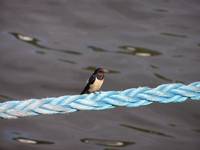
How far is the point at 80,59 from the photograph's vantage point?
3.73 m

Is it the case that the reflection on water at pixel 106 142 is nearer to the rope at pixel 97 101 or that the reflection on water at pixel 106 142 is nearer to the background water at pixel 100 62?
the background water at pixel 100 62

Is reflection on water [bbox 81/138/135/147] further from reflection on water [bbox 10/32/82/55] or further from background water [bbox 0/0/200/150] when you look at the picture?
reflection on water [bbox 10/32/82/55]

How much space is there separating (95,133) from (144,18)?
192 cm

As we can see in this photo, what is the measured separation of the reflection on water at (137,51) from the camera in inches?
153

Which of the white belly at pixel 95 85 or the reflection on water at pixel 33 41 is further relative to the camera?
the reflection on water at pixel 33 41

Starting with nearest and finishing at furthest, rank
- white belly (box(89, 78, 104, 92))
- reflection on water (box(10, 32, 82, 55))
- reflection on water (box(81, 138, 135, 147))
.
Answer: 1. white belly (box(89, 78, 104, 92))
2. reflection on water (box(81, 138, 135, 147))
3. reflection on water (box(10, 32, 82, 55))

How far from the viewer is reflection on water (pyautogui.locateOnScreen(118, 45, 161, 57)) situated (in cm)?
388

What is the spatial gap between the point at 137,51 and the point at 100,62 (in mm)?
412

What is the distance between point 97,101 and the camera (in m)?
0.88

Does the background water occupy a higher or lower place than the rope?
higher

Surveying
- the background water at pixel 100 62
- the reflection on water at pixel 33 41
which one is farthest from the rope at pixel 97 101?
the reflection on water at pixel 33 41

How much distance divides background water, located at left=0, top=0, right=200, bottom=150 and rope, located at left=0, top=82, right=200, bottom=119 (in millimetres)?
1837

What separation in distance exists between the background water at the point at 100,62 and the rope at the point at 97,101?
1.84 metres

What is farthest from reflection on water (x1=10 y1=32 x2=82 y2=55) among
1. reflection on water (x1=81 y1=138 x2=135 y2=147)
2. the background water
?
reflection on water (x1=81 y1=138 x2=135 y2=147)
